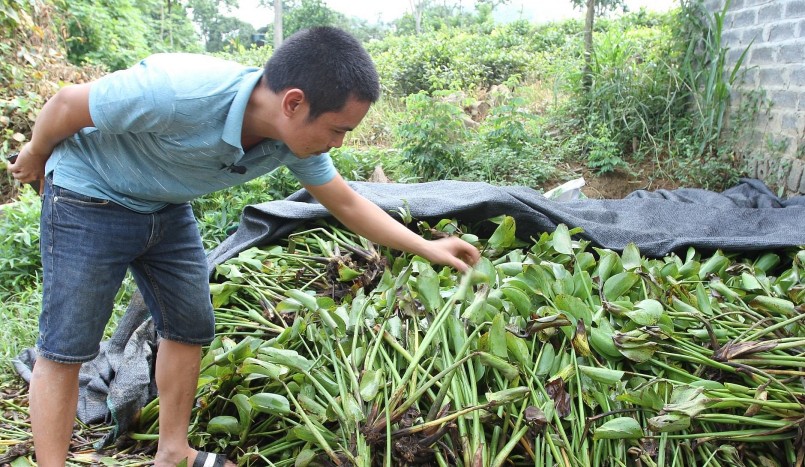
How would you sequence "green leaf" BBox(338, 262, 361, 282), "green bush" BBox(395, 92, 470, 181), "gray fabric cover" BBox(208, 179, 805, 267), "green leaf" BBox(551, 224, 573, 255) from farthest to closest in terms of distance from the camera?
"green bush" BBox(395, 92, 470, 181)
"gray fabric cover" BBox(208, 179, 805, 267)
"green leaf" BBox(338, 262, 361, 282)
"green leaf" BBox(551, 224, 573, 255)

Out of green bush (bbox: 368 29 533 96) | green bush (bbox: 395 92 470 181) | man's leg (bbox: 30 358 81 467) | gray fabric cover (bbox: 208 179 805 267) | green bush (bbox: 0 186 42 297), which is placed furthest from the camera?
green bush (bbox: 368 29 533 96)

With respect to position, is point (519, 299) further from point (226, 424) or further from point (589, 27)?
point (589, 27)

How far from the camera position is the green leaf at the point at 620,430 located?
4.00 ft

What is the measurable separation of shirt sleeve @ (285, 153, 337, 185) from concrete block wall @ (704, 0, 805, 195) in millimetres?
3191

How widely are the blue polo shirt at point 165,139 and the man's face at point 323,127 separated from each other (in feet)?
0.40

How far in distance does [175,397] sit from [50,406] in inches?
10.9

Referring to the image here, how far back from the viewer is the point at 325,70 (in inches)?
50.6

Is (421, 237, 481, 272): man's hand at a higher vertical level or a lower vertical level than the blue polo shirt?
lower

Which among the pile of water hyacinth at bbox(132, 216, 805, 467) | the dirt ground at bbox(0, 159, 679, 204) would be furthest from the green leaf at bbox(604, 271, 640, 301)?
the dirt ground at bbox(0, 159, 679, 204)

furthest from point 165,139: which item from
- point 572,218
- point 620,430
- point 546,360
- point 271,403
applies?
point 572,218

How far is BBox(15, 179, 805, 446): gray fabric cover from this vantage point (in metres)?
1.82

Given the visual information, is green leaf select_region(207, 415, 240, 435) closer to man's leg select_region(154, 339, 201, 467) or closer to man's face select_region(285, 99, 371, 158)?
man's leg select_region(154, 339, 201, 467)

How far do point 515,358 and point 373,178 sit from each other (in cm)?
262

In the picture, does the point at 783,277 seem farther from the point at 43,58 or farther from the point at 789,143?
the point at 43,58
